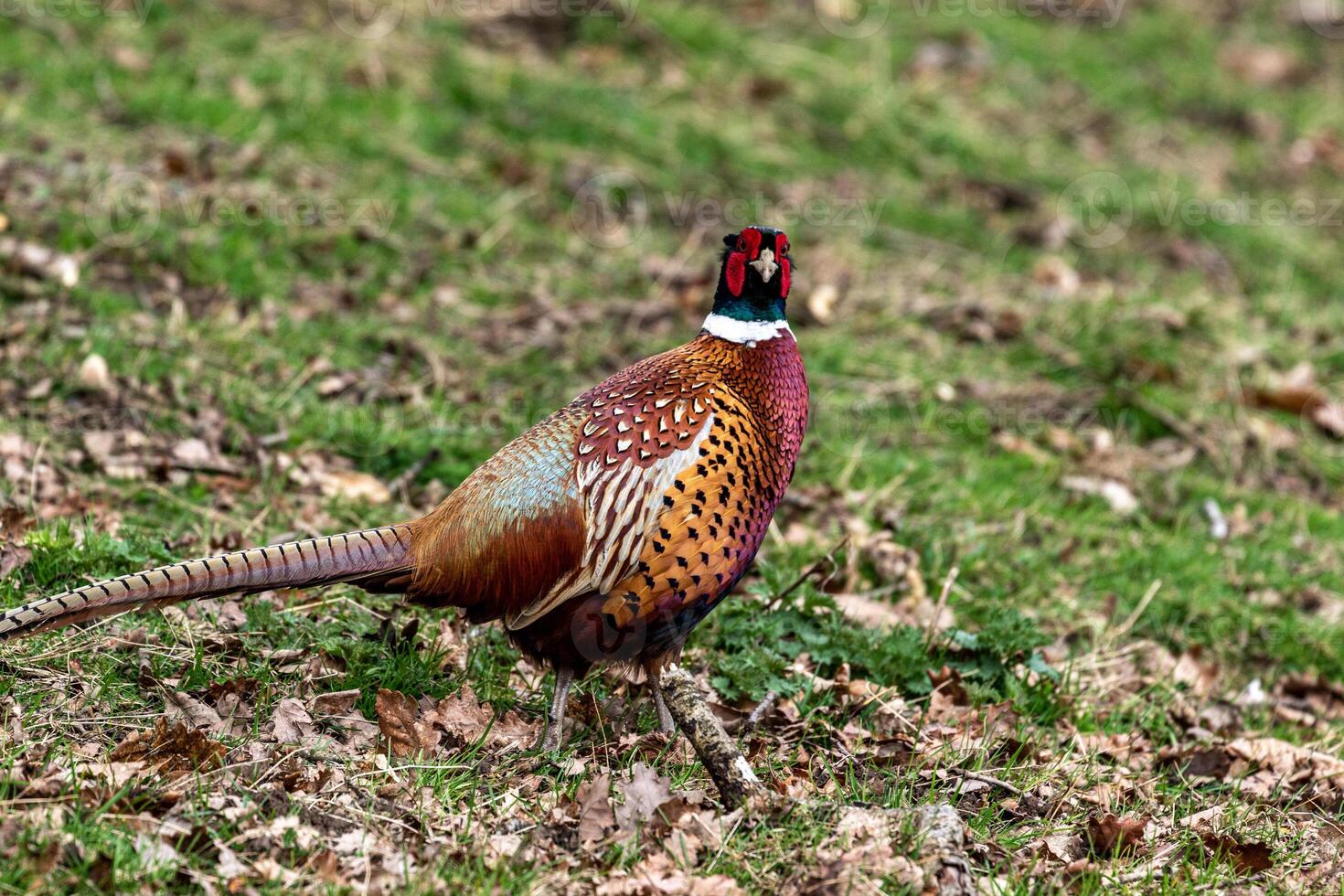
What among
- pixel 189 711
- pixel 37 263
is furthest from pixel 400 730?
pixel 37 263

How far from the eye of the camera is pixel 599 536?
3.19 metres

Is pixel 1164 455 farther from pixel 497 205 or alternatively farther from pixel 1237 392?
pixel 497 205

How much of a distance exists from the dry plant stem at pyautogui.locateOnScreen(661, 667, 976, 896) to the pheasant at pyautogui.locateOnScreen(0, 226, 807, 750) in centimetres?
15

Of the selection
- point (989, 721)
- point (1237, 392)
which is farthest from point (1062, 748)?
point (1237, 392)

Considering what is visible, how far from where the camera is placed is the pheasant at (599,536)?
125 inches

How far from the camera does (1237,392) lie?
614 centimetres

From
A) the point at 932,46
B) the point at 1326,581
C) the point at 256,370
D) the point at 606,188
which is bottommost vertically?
the point at 1326,581

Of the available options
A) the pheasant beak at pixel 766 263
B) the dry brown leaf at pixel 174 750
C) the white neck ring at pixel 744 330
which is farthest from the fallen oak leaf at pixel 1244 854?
the dry brown leaf at pixel 174 750

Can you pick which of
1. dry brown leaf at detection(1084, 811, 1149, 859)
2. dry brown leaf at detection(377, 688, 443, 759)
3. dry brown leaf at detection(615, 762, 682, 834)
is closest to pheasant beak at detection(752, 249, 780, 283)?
dry brown leaf at detection(615, 762, 682, 834)

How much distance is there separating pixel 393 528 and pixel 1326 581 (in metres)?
3.57

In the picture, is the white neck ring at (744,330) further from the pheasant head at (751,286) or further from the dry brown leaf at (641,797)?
the dry brown leaf at (641,797)

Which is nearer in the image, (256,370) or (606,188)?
(256,370)

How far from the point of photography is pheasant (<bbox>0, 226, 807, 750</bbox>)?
316 cm

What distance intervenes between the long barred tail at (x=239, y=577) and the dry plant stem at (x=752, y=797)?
0.72m
